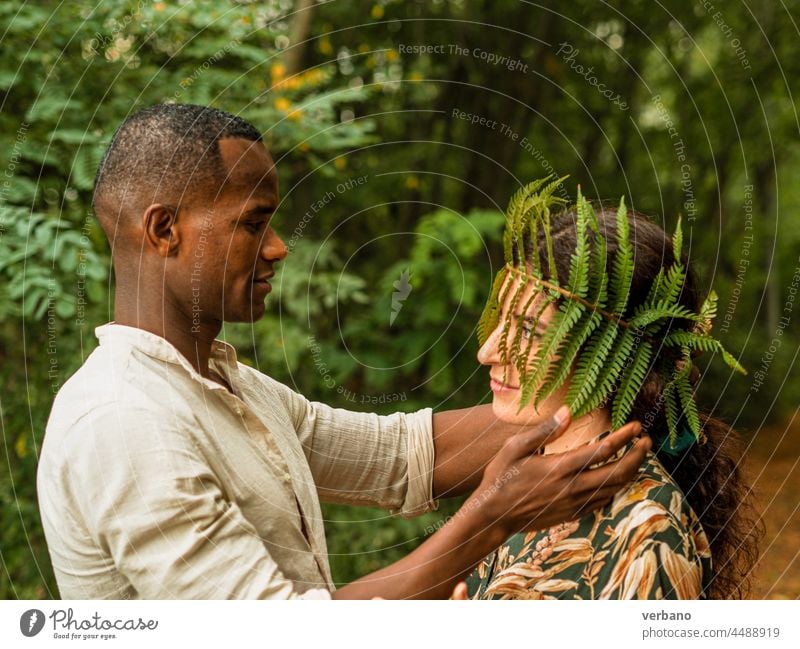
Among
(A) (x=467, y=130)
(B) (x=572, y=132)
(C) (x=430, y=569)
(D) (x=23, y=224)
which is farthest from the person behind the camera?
(B) (x=572, y=132)

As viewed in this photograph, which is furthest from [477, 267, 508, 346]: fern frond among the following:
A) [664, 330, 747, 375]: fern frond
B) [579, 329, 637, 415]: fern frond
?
[664, 330, 747, 375]: fern frond

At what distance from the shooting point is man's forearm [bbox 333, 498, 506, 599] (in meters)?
1.61

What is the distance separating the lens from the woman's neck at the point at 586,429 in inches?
73.8

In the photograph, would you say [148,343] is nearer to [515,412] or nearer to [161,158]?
[161,158]

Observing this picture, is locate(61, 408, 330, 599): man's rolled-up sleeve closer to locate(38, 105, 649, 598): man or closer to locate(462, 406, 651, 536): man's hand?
locate(38, 105, 649, 598): man

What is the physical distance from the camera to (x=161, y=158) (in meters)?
1.64

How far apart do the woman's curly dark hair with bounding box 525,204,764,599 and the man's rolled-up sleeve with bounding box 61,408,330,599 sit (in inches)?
32.1

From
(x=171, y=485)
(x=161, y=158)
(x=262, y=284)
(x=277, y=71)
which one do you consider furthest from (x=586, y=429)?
(x=277, y=71)

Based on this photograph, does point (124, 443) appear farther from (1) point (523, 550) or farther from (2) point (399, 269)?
(2) point (399, 269)

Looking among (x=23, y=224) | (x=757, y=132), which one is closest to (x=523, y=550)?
(x=23, y=224)

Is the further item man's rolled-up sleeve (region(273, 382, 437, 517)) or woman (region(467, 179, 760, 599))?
man's rolled-up sleeve (region(273, 382, 437, 517))

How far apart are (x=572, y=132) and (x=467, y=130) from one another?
1510 millimetres

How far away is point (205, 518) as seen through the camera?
1515mm
